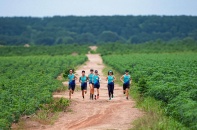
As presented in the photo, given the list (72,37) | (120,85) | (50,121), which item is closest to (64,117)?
(50,121)

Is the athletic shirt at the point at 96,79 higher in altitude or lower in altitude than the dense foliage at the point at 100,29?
lower

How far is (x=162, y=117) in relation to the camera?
50.1ft

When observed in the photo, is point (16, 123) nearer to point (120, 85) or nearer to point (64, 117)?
A: point (64, 117)

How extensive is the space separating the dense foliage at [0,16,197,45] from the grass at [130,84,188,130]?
12108 cm

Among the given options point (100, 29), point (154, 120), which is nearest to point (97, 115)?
point (154, 120)

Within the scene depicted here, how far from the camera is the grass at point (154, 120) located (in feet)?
45.0

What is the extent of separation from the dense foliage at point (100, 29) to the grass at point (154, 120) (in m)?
121

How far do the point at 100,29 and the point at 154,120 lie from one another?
532 feet

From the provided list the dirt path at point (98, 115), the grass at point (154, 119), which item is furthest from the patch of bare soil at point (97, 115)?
the grass at point (154, 119)

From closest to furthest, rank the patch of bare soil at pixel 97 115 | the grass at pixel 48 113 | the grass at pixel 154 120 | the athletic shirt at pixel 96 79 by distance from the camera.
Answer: the grass at pixel 154 120 < the patch of bare soil at pixel 97 115 < the grass at pixel 48 113 < the athletic shirt at pixel 96 79

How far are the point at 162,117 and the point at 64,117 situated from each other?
4.17 meters

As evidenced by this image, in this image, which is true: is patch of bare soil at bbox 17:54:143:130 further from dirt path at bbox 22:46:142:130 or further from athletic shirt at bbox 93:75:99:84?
athletic shirt at bbox 93:75:99:84

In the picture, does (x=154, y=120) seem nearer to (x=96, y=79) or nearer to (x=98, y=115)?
(x=98, y=115)

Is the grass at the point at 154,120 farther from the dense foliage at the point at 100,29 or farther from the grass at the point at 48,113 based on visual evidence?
the dense foliage at the point at 100,29
